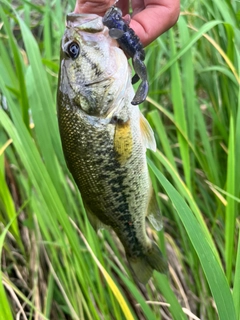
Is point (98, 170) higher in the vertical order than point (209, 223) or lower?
higher

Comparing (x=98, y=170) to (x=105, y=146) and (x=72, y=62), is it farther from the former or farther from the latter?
(x=72, y=62)

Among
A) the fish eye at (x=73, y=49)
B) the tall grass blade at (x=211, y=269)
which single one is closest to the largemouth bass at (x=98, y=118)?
the fish eye at (x=73, y=49)

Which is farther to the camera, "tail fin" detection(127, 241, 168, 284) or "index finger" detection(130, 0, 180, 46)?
"tail fin" detection(127, 241, 168, 284)

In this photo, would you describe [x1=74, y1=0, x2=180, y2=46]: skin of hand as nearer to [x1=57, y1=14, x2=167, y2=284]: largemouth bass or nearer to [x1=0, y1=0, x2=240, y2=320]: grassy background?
[x1=57, y1=14, x2=167, y2=284]: largemouth bass

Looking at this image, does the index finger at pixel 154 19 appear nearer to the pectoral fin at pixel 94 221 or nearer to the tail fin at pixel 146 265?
the pectoral fin at pixel 94 221

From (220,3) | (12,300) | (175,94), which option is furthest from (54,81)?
(12,300)

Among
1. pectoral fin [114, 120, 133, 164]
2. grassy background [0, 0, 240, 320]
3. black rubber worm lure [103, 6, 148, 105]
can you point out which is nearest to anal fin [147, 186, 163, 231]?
grassy background [0, 0, 240, 320]

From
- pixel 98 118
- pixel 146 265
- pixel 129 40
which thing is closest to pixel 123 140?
pixel 98 118
